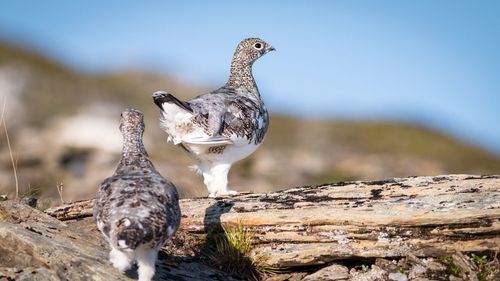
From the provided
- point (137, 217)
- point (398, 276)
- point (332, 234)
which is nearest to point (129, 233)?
point (137, 217)

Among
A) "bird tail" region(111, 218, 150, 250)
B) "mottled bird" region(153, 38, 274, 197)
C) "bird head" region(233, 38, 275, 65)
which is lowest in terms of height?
"bird tail" region(111, 218, 150, 250)

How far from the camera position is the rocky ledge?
8305 millimetres

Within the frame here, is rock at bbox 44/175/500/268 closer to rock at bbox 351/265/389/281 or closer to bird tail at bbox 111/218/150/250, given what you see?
rock at bbox 351/265/389/281

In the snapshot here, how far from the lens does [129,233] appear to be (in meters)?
6.84

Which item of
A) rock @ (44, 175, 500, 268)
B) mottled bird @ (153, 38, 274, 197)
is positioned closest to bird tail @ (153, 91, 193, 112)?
mottled bird @ (153, 38, 274, 197)

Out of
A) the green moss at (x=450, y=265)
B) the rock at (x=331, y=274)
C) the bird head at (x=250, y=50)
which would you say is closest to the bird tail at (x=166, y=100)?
the rock at (x=331, y=274)

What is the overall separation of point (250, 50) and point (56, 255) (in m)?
6.25

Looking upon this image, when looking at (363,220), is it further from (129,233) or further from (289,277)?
(129,233)

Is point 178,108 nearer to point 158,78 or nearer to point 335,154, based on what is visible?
point 335,154

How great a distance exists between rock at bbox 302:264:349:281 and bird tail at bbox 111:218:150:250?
2341mm

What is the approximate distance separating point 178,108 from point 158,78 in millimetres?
60983

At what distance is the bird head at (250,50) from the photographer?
42.2ft

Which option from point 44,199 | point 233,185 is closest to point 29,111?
point 233,185

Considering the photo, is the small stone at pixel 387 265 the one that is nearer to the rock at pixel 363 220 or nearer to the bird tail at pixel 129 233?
the rock at pixel 363 220
